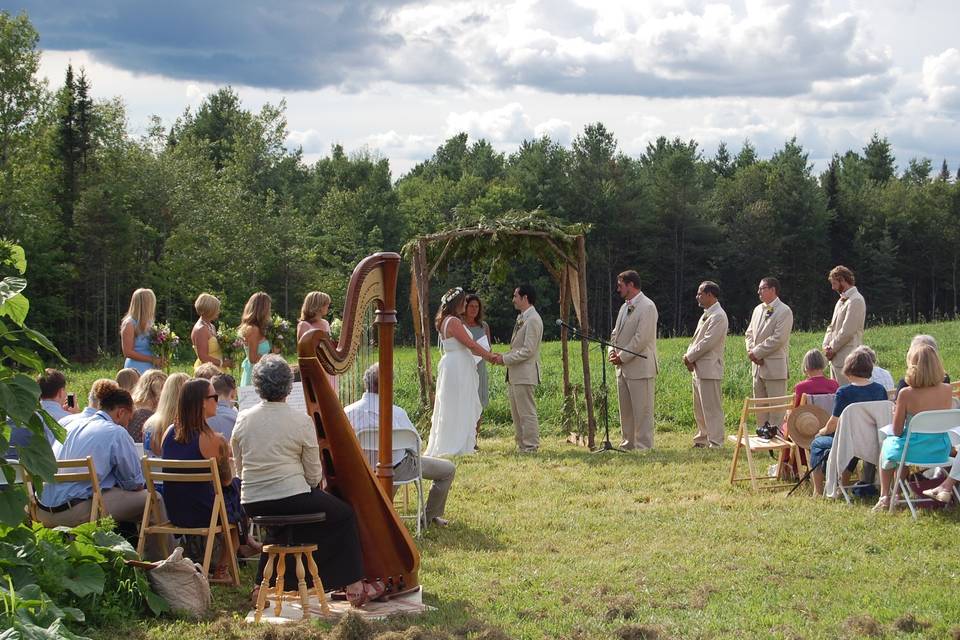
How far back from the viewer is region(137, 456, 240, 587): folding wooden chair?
658 cm

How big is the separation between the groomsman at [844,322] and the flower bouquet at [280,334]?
5772 millimetres

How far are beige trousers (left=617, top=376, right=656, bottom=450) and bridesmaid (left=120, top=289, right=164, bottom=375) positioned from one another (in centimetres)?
524

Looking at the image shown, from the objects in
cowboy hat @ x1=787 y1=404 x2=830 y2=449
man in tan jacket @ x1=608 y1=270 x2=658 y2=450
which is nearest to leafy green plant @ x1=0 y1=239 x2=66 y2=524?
cowboy hat @ x1=787 y1=404 x2=830 y2=449

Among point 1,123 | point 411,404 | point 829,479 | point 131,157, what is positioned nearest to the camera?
point 829,479

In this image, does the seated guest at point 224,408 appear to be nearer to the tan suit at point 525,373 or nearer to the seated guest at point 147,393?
the seated guest at point 147,393

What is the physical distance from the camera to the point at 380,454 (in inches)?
251

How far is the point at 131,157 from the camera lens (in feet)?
136

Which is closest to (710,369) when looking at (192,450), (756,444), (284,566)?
(756,444)

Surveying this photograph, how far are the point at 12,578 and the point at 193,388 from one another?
1848 millimetres

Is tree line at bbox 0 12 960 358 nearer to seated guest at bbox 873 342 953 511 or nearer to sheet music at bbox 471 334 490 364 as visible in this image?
sheet music at bbox 471 334 490 364

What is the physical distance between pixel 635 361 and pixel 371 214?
1902 inches

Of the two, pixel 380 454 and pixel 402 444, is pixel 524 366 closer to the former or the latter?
pixel 402 444

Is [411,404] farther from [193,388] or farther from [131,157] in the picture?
[131,157]

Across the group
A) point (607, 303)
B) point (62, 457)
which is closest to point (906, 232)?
point (607, 303)
